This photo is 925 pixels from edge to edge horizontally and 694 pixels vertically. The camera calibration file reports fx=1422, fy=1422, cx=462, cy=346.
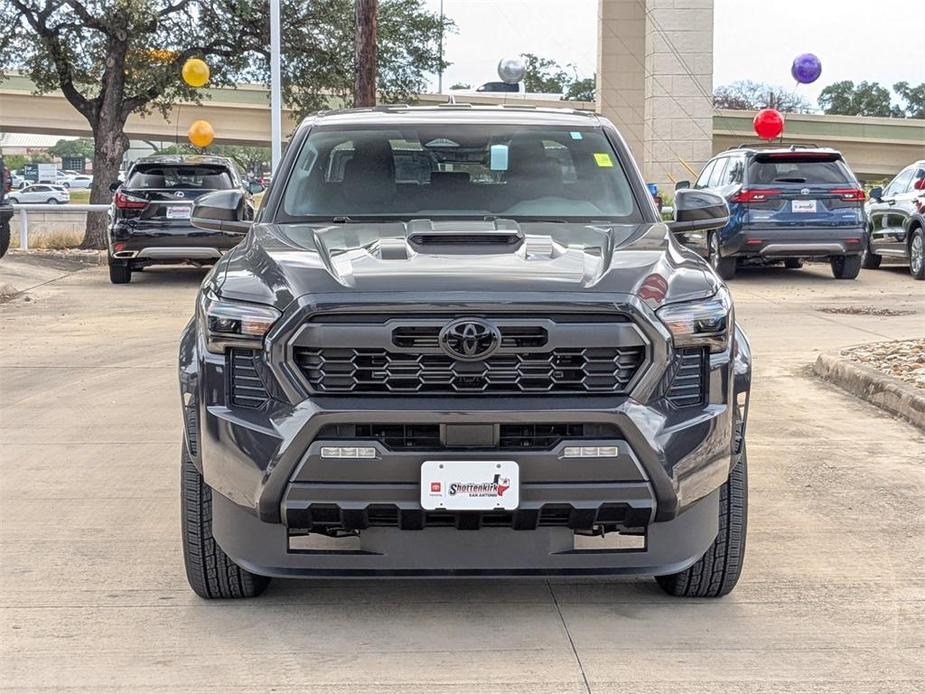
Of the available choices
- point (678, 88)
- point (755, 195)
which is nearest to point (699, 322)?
point (755, 195)

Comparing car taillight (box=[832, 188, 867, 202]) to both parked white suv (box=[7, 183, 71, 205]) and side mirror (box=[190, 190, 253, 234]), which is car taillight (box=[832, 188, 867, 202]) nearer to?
side mirror (box=[190, 190, 253, 234])

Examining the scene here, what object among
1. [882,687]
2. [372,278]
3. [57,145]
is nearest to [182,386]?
[372,278]

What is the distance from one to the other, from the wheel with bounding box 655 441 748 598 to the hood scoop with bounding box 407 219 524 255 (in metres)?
1.08

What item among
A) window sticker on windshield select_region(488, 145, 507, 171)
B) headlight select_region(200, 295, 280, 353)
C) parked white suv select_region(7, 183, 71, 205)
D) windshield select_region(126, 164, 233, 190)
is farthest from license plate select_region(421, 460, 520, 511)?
parked white suv select_region(7, 183, 71, 205)

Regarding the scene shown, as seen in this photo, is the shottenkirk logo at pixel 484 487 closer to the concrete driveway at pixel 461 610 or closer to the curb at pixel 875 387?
the concrete driveway at pixel 461 610

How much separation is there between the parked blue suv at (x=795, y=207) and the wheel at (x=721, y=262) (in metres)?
0.32

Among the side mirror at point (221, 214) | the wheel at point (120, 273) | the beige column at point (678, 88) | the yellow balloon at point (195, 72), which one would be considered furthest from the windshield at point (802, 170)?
the beige column at point (678, 88)

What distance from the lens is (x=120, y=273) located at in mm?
18891

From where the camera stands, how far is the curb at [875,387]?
857 cm

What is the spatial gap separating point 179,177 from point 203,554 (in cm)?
1423

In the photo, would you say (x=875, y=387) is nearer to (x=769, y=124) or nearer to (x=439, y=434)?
(x=439, y=434)

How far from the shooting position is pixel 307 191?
5938mm

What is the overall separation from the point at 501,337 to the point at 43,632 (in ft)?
5.96

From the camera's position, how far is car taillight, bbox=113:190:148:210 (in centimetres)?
1823
